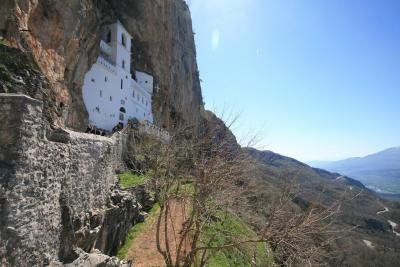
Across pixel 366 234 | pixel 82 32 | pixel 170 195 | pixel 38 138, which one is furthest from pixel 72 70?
pixel 366 234

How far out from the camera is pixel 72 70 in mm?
27984

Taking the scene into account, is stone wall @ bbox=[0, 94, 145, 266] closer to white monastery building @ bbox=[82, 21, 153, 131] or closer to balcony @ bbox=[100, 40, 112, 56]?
white monastery building @ bbox=[82, 21, 153, 131]

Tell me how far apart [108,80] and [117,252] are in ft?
84.6

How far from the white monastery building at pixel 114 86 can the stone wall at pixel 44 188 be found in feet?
75.9

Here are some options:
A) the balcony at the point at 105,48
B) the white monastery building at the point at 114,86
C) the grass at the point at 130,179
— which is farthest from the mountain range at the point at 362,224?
the balcony at the point at 105,48

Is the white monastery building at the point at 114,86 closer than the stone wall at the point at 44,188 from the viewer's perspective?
No

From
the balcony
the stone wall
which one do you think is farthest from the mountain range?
the stone wall

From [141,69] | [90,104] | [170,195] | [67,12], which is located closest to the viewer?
[170,195]

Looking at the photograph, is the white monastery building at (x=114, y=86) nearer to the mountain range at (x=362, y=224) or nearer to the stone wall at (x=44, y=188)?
the mountain range at (x=362, y=224)

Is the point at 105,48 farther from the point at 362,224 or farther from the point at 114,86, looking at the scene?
the point at 362,224

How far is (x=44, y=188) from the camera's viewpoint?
334 inches

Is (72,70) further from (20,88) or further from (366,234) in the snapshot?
(366,234)

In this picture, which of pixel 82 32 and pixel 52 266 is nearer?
pixel 52 266

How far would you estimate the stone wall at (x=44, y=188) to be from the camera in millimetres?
7129
